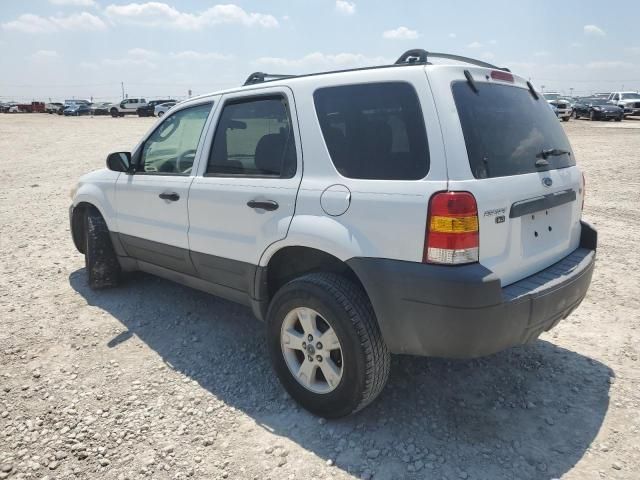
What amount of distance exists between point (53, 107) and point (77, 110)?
5.44m

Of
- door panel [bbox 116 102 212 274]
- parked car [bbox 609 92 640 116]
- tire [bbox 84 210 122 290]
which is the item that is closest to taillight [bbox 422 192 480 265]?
door panel [bbox 116 102 212 274]

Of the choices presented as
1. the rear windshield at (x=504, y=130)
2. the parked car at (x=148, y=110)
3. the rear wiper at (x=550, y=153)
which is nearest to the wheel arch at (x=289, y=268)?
the rear windshield at (x=504, y=130)

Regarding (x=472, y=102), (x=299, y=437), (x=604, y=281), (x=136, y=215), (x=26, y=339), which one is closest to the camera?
(x=472, y=102)

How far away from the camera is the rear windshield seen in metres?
2.41

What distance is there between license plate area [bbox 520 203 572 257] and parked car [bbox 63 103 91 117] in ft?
186

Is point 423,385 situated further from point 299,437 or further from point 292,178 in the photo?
point 292,178

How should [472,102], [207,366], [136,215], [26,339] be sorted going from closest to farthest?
1. [472,102]
2. [207,366]
3. [26,339]
4. [136,215]

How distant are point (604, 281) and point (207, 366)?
3.93m

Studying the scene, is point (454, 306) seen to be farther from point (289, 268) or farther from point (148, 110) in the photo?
point (148, 110)

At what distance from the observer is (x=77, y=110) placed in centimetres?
5175

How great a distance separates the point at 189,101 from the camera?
3898 millimetres

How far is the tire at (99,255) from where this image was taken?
4676mm

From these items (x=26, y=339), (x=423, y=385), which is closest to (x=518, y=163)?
(x=423, y=385)

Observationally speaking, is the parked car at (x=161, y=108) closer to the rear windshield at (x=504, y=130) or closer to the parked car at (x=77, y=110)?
the parked car at (x=77, y=110)
